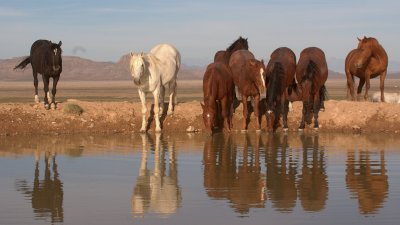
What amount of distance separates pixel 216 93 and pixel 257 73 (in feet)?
4.23

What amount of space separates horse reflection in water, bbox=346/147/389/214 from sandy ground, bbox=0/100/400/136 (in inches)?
216

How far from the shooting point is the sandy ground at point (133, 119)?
2173 centimetres

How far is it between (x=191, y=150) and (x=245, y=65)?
4.72 meters

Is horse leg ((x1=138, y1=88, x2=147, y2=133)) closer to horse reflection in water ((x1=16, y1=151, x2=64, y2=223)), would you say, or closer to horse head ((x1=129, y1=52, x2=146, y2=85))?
horse head ((x1=129, y1=52, x2=146, y2=85))

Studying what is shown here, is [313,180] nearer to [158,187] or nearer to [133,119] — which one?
[158,187]

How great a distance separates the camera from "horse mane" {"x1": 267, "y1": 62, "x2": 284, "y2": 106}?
21359 millimetres

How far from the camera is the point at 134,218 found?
9820mm

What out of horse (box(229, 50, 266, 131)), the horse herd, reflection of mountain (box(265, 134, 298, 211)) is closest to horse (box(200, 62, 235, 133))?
the horse herd

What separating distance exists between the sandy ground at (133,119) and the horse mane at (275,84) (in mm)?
1305

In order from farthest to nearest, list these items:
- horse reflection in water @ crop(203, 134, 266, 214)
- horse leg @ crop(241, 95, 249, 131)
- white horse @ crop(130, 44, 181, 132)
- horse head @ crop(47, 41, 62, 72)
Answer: horse head @ crop(47, 41, 62, 72)
horse leg @ crop(241, 95, 249, 131)
white horse @ crop(130, 44, 181, 132)
horse reflection in water @ crop(203, 134, 266, 214)

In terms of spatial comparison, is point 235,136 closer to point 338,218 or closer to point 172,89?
point 172,89

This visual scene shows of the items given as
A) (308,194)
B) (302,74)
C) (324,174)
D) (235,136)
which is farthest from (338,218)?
(302,74)

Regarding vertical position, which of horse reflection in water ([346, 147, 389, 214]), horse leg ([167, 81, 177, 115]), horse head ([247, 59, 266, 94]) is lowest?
horse reflection in water ([346, 147, 389, 214])

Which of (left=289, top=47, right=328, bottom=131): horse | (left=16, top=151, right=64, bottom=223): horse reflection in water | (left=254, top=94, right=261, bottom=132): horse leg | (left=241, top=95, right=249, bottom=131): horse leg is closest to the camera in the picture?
(left=16, top=151, right=64, bottom=223): horse reflection in water
